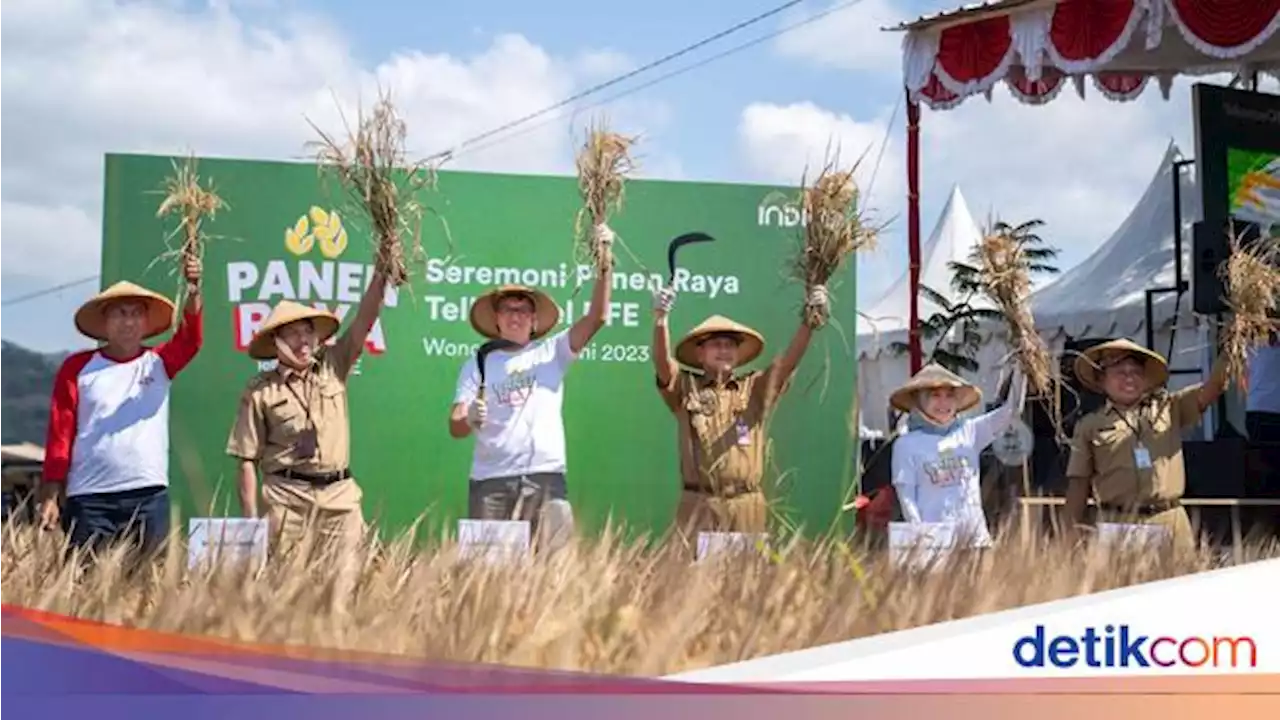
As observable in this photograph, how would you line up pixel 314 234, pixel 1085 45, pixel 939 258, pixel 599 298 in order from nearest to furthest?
pixel 599 298 → pixel 314 234 → pixel 1085 45 → pixel 939 258

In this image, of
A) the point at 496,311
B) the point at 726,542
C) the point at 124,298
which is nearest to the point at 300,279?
the point at 496,311

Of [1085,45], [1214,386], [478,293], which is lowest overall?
[1214,386]

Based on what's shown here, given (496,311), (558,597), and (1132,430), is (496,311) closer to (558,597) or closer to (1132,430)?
(1132,430)

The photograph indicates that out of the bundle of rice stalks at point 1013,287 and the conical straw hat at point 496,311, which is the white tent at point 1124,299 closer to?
the conical straw hat at point 496,311

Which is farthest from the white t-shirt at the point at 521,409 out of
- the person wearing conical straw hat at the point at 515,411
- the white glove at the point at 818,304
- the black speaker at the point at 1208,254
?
the black speaker at the point at 1208,254

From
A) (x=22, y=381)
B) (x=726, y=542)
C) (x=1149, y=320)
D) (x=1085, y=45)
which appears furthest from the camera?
(x=1149, y=320)

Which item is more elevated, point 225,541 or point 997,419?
point 997,419

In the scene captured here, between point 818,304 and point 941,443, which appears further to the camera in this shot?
point 941,443

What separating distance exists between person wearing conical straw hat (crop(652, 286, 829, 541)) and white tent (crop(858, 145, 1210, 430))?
5.16m

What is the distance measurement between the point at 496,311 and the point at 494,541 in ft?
7.25

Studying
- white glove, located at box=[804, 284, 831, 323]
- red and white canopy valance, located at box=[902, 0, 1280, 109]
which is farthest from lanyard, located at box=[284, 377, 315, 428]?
red and white canopy valance, located at box=[902, 0, 1280, 109]

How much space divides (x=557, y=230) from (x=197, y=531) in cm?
386

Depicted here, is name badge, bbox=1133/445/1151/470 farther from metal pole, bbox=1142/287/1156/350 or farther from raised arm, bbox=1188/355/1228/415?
metal pole, bbox=1142/287/1156/350

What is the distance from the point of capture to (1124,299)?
988 centimetres
